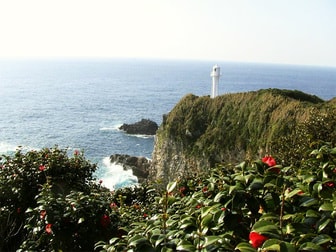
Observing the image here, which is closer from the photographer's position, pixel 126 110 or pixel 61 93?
pixel 126 110

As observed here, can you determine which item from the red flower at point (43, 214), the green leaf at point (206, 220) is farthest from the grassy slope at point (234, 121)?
the green leaf at point (206, 220)

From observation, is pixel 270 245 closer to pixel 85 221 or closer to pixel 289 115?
pixel 85 221

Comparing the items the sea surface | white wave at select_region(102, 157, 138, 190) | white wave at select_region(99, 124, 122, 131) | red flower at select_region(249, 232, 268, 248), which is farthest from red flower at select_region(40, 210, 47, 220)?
white wave at select_region(99, 124, 122, 131)

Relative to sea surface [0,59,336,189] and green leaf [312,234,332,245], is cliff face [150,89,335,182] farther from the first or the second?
green leaf [312,234,332,245]

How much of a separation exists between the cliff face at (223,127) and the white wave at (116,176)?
2.87 meters

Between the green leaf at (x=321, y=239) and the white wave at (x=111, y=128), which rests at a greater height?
the green leaf at (x=321, y=239)

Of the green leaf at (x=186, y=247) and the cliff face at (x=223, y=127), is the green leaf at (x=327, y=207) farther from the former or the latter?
the cliff face at (x=223, y=127)

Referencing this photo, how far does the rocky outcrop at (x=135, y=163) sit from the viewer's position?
144 ft

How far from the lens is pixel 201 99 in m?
42.5

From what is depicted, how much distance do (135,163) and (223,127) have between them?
1449 cm

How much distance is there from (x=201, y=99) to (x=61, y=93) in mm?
83019

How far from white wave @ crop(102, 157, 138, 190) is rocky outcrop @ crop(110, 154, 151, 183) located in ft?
1.78

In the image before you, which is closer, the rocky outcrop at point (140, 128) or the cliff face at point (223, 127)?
the cliff face at point (223, 127)

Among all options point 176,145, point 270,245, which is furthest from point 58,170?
point 176,145
